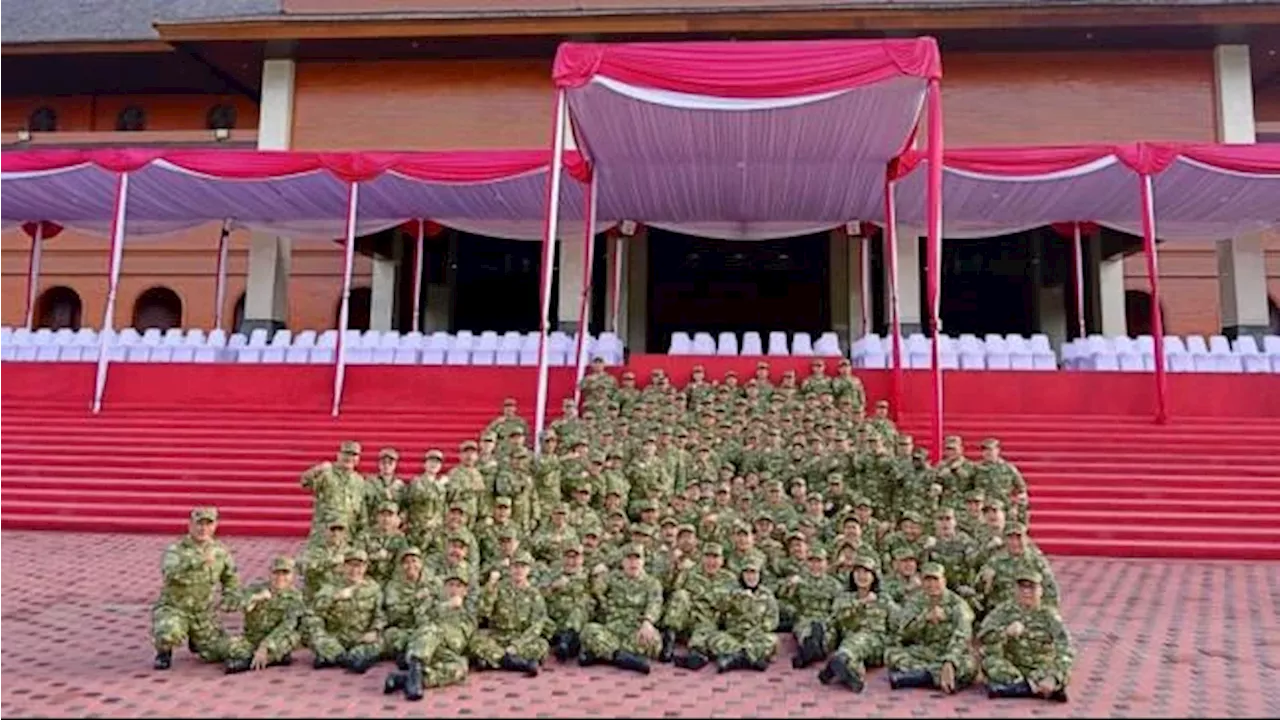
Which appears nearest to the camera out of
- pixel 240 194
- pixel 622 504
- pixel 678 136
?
pixel 622 504

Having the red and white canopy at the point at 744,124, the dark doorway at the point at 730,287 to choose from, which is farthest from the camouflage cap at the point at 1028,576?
the dark doorway at the point at 730,287

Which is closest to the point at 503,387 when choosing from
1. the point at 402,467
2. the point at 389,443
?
the point at 389,443

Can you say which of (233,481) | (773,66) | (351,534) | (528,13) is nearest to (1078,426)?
(773,66)

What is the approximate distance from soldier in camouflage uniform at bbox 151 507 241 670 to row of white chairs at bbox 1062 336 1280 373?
1156 centimetres

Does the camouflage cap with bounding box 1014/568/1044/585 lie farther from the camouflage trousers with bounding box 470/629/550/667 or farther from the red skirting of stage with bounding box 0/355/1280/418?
the red skirting of stage with bounding box 0/355/1280/418

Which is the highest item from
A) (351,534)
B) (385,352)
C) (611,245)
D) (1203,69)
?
(1203,69)

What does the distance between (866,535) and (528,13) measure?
14.4m

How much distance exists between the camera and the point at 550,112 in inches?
747

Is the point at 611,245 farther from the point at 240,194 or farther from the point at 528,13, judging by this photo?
the point at 240,194

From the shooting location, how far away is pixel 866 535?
6.91 meters

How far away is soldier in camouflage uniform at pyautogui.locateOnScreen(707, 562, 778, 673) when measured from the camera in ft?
18.1

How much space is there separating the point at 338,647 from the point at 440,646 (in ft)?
2.18

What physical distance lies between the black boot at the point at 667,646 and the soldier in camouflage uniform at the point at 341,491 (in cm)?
225

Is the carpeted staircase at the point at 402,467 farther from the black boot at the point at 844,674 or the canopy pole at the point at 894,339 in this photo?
the black boot at the point at 844,674
